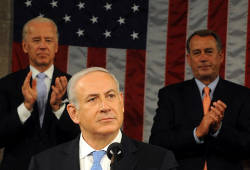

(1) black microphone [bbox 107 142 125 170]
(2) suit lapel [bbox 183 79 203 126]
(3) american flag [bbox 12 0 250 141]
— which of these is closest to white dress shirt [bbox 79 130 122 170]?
(1) black microphone [bbox 107 142 125 170]

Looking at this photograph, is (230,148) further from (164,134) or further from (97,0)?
(97,0)

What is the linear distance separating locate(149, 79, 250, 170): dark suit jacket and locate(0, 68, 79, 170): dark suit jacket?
70 cm

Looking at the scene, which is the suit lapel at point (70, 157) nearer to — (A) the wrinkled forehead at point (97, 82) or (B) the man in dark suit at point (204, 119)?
(A) the wrinkled forehead at point (97, 82)

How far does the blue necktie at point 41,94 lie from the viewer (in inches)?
169

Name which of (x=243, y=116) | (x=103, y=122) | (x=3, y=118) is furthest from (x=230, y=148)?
(x=3, y=118)

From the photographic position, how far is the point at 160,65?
→ 5488 mm

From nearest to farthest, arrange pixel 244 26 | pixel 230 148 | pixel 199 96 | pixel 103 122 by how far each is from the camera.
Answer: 1. pixel 103 122
2. pixel 230 148
3. pixel 199 96
4. pixel 244 26

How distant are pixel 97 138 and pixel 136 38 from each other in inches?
101

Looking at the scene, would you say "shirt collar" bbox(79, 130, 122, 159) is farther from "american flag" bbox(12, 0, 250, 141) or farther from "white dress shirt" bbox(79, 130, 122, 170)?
"american flag" bbox(12, 0, 250, 141)

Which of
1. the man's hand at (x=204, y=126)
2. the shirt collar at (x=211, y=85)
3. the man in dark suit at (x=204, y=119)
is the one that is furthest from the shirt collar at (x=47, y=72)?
the man's hand at (x=204, y=126)

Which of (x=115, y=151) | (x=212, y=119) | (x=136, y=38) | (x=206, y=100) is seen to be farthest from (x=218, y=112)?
(x=136, y=38)

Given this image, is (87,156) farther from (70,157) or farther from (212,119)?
(212,119)

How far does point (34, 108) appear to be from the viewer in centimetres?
429

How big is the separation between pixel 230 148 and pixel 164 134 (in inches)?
19.4
